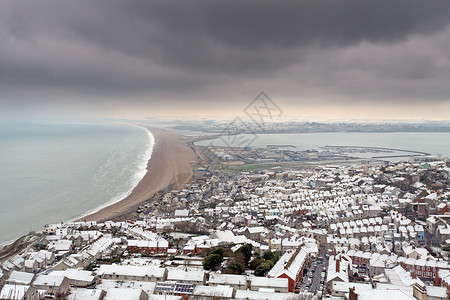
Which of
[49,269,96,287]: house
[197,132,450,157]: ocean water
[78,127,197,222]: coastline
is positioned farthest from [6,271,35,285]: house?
[197,132,450,157]: ocean water

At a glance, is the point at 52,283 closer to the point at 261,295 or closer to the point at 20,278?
the point at 20,278

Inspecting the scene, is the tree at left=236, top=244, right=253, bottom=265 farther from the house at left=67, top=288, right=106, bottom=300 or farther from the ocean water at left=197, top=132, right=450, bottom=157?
the ocean water at left=197, top=132, right=450, bottom=157

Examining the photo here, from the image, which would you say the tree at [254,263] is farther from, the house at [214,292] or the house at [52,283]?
the house at [52,283]

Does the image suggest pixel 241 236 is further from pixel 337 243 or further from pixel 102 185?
pixel 102 185

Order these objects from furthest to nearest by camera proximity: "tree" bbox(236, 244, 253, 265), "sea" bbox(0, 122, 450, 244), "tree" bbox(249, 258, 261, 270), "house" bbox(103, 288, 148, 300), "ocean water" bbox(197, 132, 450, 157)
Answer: "ocean water" bbox(197, 132, 450, 157) < "sea" bbox(0, 122, 450, 244) < "tree" bbox(236, 244, 253, 265) < "tree" bbox(249, 258, 261, 270) < "house" bbox(103, 288, 148, 300)

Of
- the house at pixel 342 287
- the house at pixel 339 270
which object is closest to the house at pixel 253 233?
the house at pixel 339 270

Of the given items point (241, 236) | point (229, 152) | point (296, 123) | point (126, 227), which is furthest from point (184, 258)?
point (296, 123)

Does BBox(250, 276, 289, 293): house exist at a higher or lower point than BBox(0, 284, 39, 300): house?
lower
